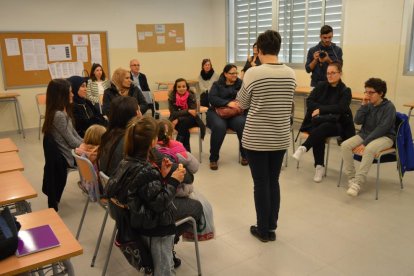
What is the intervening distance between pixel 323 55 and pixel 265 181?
108 inches

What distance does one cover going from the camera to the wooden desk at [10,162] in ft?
7.85

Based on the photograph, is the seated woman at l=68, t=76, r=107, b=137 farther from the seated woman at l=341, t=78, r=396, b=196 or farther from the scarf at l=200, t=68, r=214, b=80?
the scarf at l=200, t=68, r=214, b=80

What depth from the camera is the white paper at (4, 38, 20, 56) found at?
607cm

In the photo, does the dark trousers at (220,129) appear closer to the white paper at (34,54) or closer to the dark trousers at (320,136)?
the dark trousers at (320,136)

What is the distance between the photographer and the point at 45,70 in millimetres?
6453

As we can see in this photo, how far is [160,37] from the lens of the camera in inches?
296

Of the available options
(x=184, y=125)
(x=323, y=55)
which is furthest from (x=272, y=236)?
(x=323, y=55)

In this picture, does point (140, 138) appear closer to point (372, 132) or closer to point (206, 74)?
point (372, 132)

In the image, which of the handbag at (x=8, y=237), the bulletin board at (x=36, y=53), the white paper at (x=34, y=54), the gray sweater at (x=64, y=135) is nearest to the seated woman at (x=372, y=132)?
the gray sweater at (x=64, y=135)

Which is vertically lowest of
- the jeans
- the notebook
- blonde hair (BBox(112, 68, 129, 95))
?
the jeans

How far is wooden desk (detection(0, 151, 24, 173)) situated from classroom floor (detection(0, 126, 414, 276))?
0.74 m

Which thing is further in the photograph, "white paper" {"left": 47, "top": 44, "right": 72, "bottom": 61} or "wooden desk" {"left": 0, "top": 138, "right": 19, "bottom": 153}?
"white paper" {"left": 47, "top": 44, "right": 72, "bottom": 61}

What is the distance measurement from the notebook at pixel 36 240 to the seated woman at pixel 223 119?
114 inches

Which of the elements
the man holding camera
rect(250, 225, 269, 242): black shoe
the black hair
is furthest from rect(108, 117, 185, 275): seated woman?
the man holding camera
